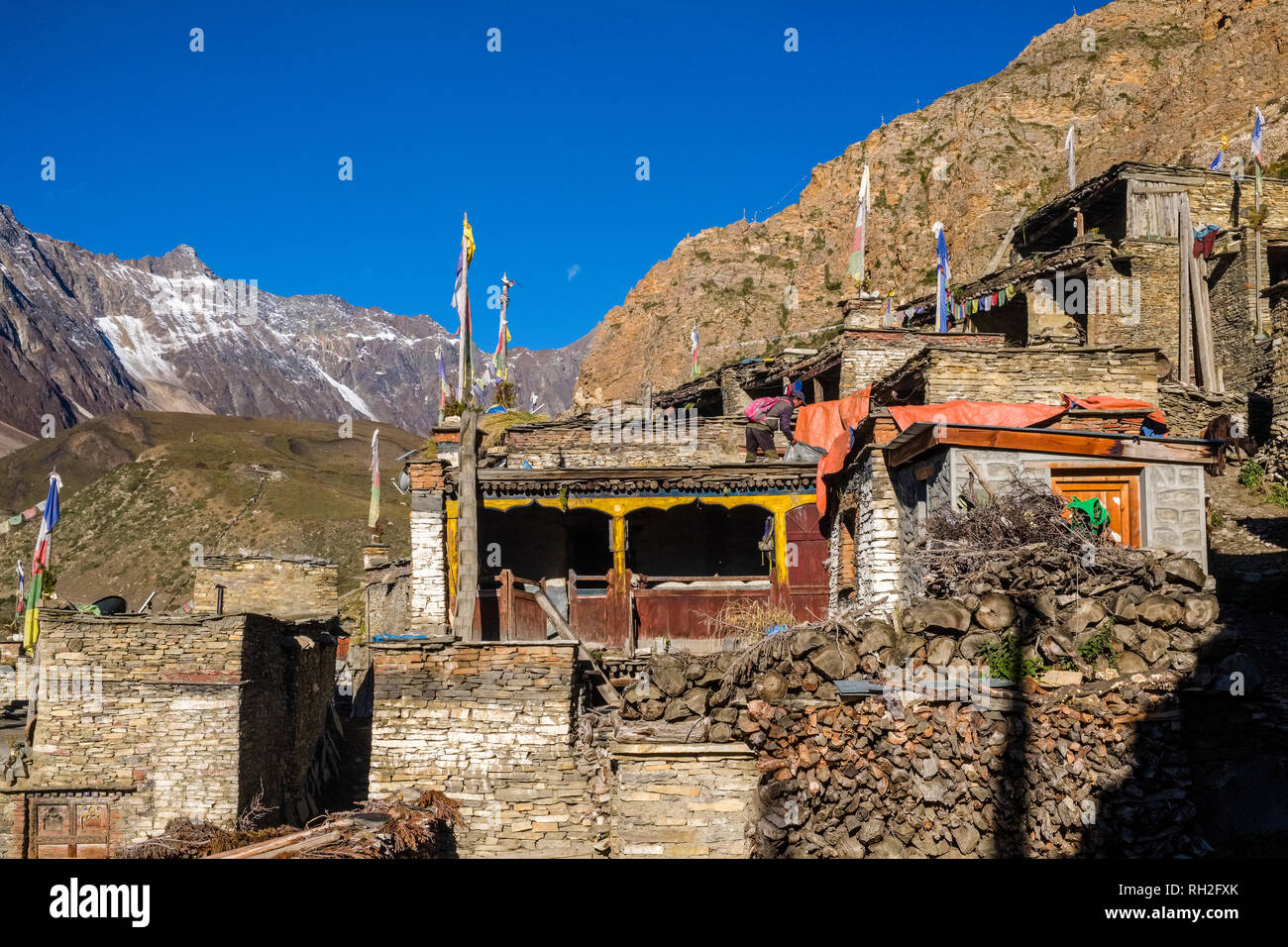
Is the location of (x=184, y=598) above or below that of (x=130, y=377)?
below

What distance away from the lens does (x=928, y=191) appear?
50094mm

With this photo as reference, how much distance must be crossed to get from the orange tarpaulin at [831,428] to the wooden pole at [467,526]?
5.81 metres

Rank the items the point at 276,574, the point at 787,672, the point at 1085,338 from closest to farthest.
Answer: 1. the point at 787,672
2. the point at 276,574
3. the point at 1085,338

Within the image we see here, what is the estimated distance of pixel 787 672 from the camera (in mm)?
10734

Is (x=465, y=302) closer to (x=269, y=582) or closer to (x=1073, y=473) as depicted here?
(x=269, y=582)

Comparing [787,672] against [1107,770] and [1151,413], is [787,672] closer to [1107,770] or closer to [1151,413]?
[1107,770]

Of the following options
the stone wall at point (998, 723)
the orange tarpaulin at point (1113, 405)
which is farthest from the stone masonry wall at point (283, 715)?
the orange tarpaulin at point (1113, 405)

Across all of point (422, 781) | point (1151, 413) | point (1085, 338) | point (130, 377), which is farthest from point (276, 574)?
point (130, 377)

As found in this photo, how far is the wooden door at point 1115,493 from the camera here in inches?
544

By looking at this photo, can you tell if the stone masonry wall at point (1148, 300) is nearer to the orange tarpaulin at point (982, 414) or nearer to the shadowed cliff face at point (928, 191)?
the orange tarpaulin at point (982, 414)

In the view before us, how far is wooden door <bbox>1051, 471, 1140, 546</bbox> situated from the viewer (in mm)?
13812

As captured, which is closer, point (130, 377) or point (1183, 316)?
point (1183, 316)

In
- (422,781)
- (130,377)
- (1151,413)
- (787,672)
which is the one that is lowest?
(422,781)
